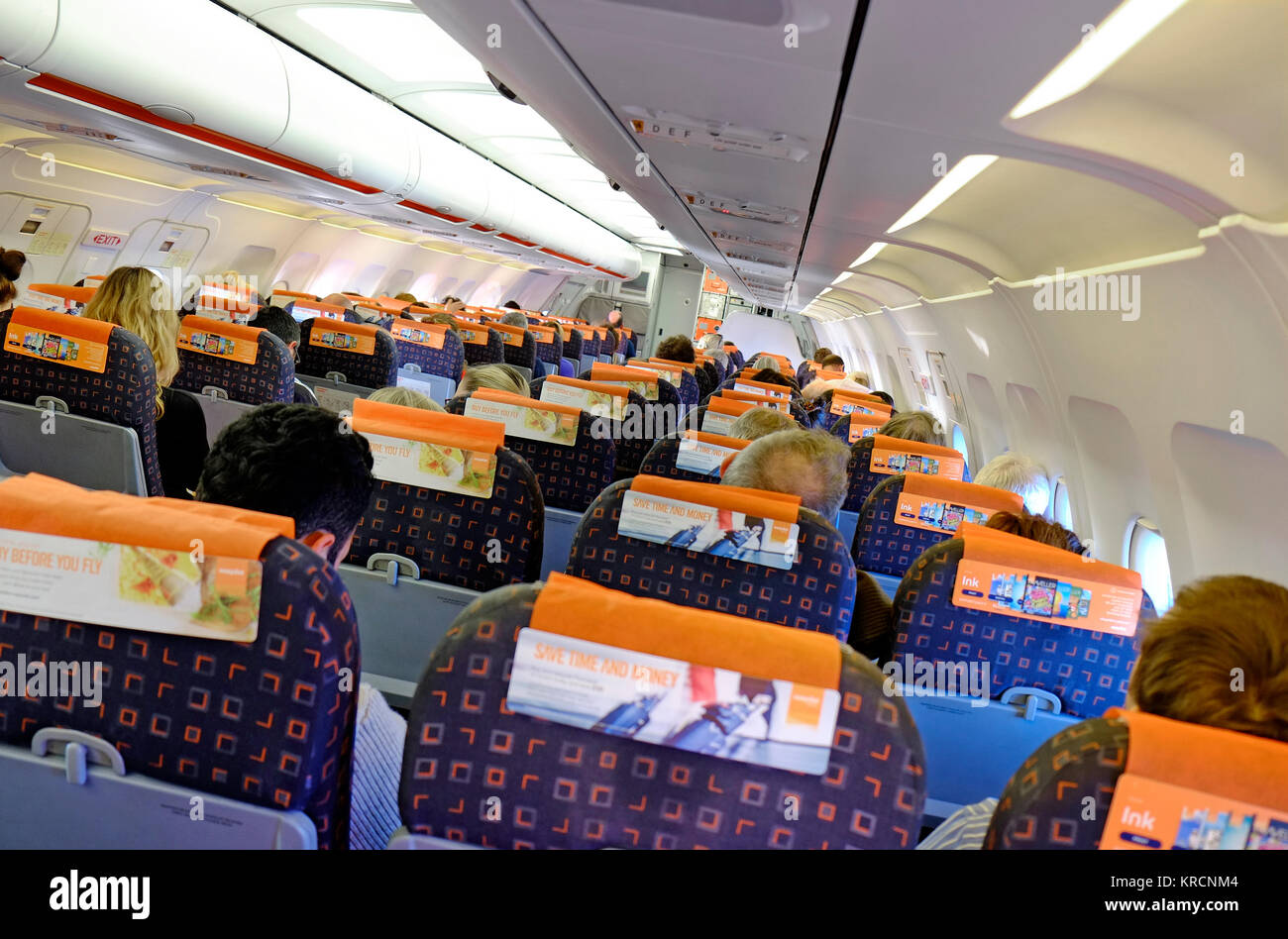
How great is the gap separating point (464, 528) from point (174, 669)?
1.54 metres

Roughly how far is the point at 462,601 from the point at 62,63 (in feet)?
10.3

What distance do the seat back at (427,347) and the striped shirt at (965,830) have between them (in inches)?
292

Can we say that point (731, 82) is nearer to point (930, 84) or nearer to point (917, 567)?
point (930, 84)

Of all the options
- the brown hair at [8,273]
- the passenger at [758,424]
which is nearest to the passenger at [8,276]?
the brown hair at [8,273]

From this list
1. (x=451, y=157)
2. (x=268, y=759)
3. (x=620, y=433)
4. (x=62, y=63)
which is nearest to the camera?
(x=268, y=759)

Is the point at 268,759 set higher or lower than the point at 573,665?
lower

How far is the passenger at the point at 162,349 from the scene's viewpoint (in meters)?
4.35

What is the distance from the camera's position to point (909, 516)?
374cm

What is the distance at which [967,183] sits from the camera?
4.55 m

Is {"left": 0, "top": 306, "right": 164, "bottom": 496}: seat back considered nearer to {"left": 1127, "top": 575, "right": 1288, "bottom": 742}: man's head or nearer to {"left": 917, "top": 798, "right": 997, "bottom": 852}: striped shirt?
{"left": 917, "top": 798, "right": 997, "bottom": 852}: striped shirt

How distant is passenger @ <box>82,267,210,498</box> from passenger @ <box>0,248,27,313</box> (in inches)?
36.3

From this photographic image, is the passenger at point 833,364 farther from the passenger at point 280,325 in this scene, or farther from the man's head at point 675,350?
the passenger at point 280,325

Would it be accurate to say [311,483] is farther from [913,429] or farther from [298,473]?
[913,429]
